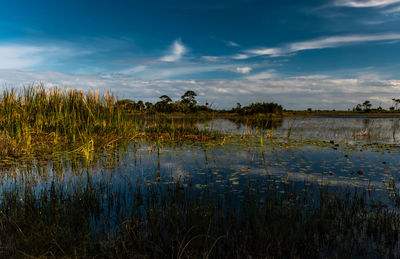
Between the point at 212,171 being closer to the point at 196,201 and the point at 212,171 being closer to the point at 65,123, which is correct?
the point at 196,201

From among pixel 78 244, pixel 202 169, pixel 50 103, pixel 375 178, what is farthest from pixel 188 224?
pixel 50 103

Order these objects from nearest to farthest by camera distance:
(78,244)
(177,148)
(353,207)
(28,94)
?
(78,244)
(353,207)
(177,148)
(28,94)

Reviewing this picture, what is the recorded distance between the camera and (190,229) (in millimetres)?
3730

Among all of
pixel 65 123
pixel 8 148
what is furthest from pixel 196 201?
pixel 65 123

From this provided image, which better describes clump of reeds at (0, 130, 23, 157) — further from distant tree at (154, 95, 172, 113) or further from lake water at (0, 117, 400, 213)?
distant tree at (154, 95, 172, 113)

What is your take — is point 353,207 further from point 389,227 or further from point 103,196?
point 103,196

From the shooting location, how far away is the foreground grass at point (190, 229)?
3.52 meters

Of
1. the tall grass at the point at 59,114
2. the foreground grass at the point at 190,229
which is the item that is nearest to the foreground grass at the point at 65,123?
the tall grass at the point at 59,114

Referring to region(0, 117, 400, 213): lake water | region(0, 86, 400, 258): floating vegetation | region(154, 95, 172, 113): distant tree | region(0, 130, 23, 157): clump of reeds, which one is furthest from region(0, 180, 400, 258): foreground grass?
region(154, 95, 172, 113): distant tree

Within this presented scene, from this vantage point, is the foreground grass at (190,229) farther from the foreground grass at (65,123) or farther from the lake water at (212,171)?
the foreground grass at (65,123)

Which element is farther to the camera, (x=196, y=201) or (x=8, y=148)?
(x=8, y=148)

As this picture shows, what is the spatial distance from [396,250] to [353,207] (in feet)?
4.44

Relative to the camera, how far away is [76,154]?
9.93 meters

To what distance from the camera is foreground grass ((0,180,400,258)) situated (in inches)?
139
